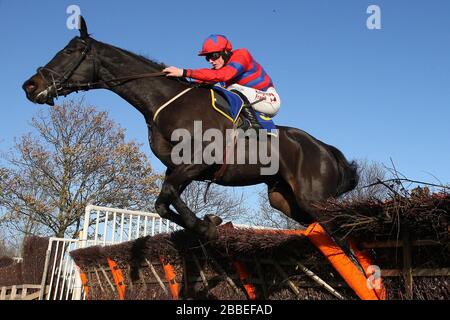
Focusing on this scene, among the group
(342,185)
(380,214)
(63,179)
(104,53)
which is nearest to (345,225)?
(380,214)

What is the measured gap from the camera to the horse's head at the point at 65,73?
5.25m

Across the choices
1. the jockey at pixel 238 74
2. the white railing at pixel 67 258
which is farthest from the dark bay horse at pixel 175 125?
the white railing at pixel 67 258

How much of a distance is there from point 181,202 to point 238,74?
1.75 metres

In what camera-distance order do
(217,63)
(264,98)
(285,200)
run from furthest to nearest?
(285,200), (264,98), (217,63)

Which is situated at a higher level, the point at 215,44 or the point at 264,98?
the point at 215,44

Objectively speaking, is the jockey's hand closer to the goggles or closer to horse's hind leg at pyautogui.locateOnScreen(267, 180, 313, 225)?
the goggles

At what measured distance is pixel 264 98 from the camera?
227 inches

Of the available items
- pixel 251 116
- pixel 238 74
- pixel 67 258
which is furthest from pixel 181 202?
pixel 67 258

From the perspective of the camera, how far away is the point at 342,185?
6035mm

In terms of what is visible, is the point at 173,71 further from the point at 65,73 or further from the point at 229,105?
the point at 65,73

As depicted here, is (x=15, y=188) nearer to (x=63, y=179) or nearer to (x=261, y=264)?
(x=63, y=179)

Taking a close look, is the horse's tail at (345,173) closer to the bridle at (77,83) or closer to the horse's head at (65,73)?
the bridle at (77,83)

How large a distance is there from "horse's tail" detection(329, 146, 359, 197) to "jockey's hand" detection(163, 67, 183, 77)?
2.23 metres

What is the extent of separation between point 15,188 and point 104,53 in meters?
19.7
